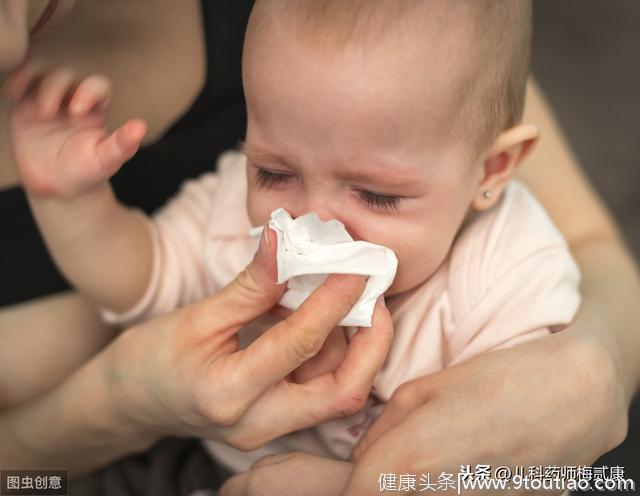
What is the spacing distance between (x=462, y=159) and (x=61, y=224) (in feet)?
1.82

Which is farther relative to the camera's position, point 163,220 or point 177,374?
point 163,220

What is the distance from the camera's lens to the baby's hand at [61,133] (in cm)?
93

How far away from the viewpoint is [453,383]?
2.94 feet

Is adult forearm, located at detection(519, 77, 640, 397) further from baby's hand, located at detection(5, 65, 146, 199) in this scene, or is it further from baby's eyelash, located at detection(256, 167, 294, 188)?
baby's hand, located at detection(5, 65, 146, 199)

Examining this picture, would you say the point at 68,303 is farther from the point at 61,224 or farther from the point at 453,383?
the point at 453,383

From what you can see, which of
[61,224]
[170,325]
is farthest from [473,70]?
[61,224]

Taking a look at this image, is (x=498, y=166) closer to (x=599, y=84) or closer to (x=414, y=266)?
(x=414, y=266)

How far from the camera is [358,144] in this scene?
0.88 meters

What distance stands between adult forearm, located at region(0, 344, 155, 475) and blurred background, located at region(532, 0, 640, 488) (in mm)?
1335

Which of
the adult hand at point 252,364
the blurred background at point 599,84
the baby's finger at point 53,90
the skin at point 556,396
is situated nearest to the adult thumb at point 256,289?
the adult hand at point 252,364

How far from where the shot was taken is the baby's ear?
3.32 feet

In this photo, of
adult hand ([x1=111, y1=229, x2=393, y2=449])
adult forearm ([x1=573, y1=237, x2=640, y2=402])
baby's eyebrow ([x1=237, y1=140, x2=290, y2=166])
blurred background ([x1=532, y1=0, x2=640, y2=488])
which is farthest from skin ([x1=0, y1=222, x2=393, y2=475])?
blurred background ([x1=532, y1=0, x2=640, y2=488])

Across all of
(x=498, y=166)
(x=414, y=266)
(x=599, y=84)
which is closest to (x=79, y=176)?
(x=414, y=266)

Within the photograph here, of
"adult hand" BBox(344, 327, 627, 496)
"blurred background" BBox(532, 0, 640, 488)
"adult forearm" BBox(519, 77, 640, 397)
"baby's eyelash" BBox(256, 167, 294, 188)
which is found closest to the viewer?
"adult hand" BBox(344, 327, 627, 496)
